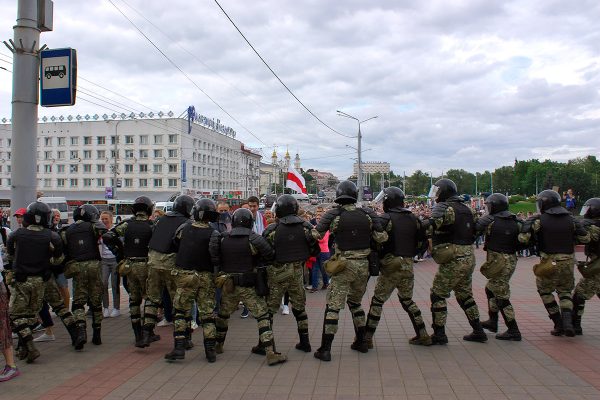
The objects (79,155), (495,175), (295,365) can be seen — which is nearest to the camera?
(295,365)

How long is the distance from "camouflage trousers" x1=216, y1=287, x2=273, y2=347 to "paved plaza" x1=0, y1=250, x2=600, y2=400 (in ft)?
1.21

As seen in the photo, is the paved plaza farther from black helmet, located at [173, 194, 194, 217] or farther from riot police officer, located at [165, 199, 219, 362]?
black helmet, located at [173, 194, 194, 217]

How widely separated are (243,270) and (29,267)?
2.75 m

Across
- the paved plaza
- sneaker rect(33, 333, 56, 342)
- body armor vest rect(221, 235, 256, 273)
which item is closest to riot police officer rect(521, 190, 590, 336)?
the paved plaza

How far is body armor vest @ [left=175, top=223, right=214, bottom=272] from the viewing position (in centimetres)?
601

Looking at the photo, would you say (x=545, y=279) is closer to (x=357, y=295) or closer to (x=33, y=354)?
(x=357, y=295)

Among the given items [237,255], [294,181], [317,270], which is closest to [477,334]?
[237,255]

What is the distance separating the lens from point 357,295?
240 inches

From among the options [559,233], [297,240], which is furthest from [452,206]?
[297,240]

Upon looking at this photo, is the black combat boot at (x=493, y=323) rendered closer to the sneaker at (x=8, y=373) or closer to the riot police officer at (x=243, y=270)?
the riot police officer at (x=243, y=270)

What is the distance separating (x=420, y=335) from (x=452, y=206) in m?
1.85

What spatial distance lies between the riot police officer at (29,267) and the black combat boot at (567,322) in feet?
23.4

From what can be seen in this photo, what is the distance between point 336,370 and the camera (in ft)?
17.9

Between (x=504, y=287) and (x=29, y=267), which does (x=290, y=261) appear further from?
(x=29, y=267)
